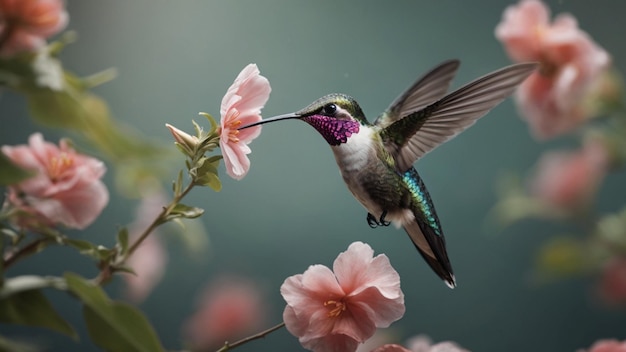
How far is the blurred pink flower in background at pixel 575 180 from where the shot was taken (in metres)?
1.18

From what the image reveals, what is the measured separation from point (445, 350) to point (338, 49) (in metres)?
0.58

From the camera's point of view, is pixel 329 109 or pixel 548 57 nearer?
pixel 329 109

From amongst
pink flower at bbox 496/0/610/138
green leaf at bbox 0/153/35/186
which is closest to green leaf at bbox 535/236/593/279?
pink flower at bbox 496/0/610/138

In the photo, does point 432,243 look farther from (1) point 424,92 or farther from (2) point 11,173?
(2) point 11,173

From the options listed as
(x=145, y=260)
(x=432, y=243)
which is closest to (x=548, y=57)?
(x=432, y=243)

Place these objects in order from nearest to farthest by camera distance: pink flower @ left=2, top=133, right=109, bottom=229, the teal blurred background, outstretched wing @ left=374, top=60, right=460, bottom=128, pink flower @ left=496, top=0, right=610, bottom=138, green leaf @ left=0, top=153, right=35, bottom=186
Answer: green leaf @ left=0, top=153, right=35, bottom=186 → pink flower @ left=2, top=133, right=109, bottom=229 → outstretched wing @ left=374, top=60, right=460, bottom=128 → pink flower @ left=496, top=0, right=610, bottom=138 → the teal blurred background

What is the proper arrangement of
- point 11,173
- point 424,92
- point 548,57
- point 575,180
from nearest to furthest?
point 11,173 < point 424,92 < point 548,57 < point 575,180

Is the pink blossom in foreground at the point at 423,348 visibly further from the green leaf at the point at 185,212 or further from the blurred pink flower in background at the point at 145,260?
the blurred pink flower in background at the point at 145,260

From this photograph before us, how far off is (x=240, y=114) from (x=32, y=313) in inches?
9.2

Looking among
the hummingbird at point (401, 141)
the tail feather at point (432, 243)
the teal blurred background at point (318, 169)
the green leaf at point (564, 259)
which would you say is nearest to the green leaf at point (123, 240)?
the hummingbird at point (401, 141)

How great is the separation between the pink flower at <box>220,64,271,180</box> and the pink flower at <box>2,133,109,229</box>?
0.17m

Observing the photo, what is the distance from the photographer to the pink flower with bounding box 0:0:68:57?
603 millimetres

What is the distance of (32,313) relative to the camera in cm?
54

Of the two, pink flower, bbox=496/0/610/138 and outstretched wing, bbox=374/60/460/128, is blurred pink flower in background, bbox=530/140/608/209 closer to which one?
pink flower, bbox=496/0/610/138
